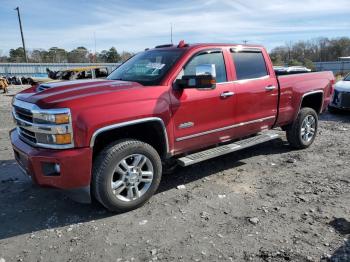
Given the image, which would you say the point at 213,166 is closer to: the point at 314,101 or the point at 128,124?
the point at 128,124

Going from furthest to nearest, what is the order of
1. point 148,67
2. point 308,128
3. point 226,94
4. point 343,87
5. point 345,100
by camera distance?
1. point 343,87
2. point 345,100
3. point 308,128
4. point 226,94
5. point 148,67

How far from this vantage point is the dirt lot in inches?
132

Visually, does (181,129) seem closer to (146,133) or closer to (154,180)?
(146,133)

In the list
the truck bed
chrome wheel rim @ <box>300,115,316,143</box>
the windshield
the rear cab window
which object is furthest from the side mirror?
chrome wheel rim @ <box>300,115,316,143</box>

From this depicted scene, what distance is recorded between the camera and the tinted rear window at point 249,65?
5.29 m

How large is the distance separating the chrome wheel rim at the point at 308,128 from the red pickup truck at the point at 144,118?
1024 millimetres

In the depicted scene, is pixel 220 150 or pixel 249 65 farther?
pixel 249 65

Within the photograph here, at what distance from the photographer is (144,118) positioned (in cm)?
405

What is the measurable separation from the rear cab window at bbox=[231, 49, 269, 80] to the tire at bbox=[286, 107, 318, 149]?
127 cm

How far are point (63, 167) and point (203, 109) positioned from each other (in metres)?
1.98

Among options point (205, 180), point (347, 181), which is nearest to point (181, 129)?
point (205, 180)

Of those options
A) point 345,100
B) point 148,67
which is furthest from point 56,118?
point 345,100

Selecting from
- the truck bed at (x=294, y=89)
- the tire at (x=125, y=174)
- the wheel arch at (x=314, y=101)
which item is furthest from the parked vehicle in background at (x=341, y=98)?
the tire at (x=125, y=174)

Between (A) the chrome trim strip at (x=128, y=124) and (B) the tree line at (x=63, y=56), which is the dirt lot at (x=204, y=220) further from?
(B) the tree line at (x=63, y=56)
